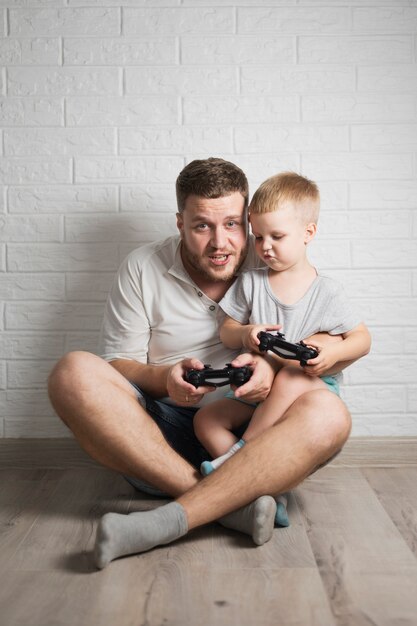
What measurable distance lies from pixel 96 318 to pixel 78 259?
205 millimetres

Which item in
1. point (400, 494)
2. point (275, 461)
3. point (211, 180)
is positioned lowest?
point (400, 494)

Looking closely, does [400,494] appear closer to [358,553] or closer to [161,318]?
[358,553]

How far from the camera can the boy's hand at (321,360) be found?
1.94 metres

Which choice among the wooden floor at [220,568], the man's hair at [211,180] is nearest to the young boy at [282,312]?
the man's hair at [211,180]

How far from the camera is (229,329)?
2.13 metres

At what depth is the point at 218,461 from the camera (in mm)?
1974

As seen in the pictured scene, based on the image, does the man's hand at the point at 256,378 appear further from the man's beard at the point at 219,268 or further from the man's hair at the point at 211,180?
the man's hair at the point at 211,180

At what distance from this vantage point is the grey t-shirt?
2088 millimetres

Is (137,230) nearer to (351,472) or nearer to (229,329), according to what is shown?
(229,329)

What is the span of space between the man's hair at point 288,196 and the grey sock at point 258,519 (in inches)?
29.5

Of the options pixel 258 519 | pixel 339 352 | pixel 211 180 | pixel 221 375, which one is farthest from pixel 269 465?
pixel 211 180

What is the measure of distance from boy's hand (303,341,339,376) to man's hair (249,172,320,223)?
35 cm

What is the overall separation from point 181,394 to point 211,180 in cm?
60

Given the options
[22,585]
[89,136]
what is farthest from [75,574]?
[89,136]
